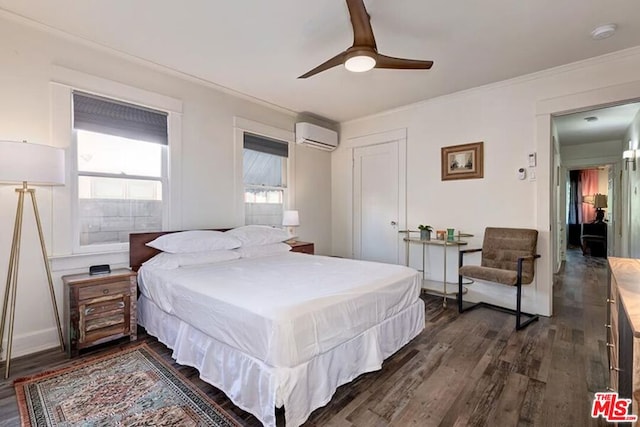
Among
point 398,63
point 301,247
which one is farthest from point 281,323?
point 301,247

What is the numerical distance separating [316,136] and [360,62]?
266 centimetres

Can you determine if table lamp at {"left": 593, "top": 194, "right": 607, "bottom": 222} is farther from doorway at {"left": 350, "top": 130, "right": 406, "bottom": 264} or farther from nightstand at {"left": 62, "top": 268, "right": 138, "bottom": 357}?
nightstand at {"left": 62, "top": 268, "right": 138, "bottom": 357}

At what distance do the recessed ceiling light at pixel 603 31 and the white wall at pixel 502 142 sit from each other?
1.77ft

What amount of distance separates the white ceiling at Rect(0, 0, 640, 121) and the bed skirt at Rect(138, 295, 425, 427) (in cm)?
234

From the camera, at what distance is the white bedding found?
5.08 ft

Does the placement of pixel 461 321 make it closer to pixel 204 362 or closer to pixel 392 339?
pixel 392 339

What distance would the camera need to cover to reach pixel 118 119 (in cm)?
294

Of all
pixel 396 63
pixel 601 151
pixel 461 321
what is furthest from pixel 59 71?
pixel 601 151

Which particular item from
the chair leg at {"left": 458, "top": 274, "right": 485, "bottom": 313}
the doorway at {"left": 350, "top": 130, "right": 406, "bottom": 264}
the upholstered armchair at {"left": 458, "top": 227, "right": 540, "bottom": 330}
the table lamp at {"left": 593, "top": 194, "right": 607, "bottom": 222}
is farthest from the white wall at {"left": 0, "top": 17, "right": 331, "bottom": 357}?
the table lamp at {"left": 593, "top": 194, "right": 607, "bottom": 222}

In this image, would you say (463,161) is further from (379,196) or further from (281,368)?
(281,368)

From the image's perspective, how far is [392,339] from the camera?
2.30m

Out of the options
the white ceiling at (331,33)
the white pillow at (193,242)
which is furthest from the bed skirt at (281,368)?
the white ceiling at (331,33)

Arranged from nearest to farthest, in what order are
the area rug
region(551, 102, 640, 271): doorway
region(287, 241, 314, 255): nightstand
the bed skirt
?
the bed skirt, the area rug, region(287, 241, 314, 255): nightstand, region(551, 102, 640, 271): doorway

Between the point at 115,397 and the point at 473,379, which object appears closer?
the point at 115,397
